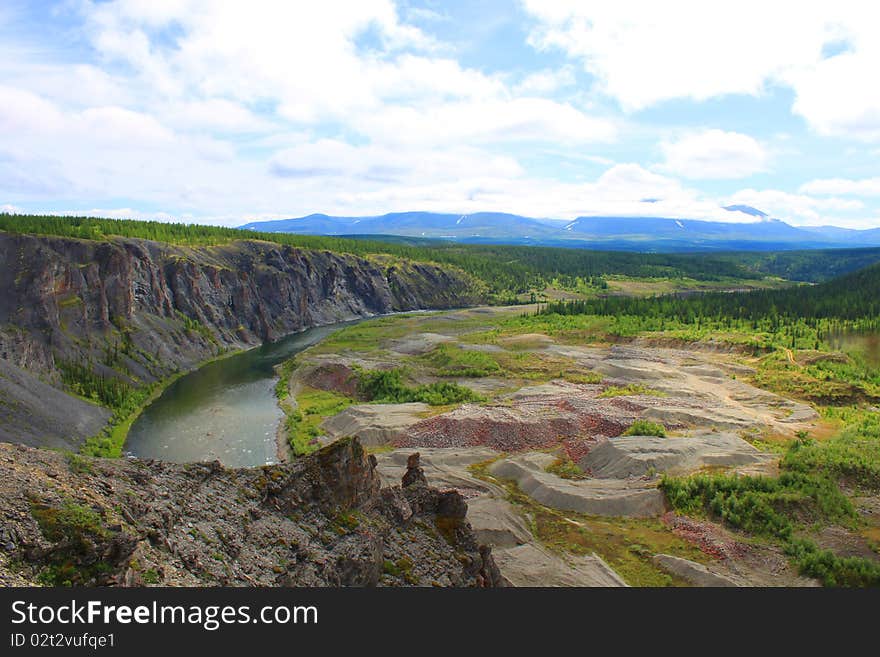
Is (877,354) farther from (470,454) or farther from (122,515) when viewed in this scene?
(122,515)

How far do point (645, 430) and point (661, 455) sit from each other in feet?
24.1

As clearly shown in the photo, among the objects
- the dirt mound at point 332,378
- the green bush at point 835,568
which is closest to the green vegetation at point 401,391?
the dirt mound at point 332,378

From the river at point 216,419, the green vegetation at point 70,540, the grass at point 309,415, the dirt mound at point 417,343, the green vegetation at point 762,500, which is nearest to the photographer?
the green vegetation at point 70,540

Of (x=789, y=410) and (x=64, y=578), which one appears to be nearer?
(x=64, y=578)

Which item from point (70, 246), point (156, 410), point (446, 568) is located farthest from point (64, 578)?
point (70, 246)

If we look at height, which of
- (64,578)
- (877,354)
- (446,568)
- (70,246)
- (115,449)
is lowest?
(115,449)

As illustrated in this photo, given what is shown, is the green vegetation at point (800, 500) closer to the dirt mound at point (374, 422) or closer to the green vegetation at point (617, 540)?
the green vegetation at point (617, 540)

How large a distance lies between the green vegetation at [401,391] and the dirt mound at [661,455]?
23.2m

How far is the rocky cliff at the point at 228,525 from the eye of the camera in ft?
53.2

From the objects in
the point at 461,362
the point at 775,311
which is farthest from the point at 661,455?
the point at 775,311

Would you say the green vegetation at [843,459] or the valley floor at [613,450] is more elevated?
the green vegetation at [843,459]

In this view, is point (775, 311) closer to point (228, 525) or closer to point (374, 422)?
point (374, 422)

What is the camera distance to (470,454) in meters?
51.3

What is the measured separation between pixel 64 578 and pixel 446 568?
14.7m
